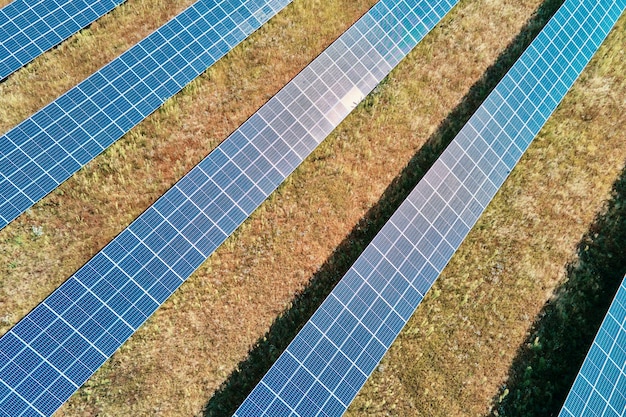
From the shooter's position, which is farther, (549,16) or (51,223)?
(549,16)

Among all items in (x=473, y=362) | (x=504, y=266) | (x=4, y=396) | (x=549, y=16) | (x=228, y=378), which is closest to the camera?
(x=4, y=396)

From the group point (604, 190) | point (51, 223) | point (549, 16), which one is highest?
point (549, 16)

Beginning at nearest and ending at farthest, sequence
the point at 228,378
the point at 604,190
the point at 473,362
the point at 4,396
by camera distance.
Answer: the point at 4,396 < the point at 228,378 < the point at 473,362 < the point at 604,190

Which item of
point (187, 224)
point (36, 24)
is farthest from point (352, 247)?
point (36, 24)

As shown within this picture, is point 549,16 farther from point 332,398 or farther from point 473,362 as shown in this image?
point 332,398

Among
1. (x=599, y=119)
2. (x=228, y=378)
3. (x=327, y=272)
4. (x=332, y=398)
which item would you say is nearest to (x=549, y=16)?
(x=599, y=119)

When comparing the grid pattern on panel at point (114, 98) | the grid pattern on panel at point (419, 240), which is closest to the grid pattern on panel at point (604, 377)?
the grid pattern on panel at point (419, 240)
